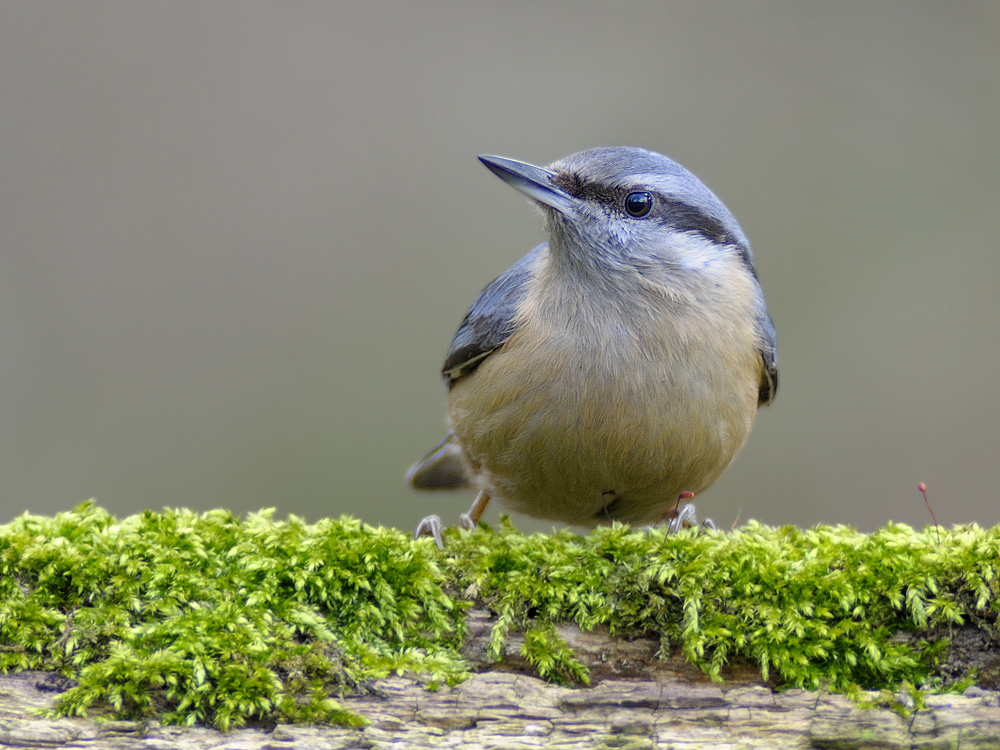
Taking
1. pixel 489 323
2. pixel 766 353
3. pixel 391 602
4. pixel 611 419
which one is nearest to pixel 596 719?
pixel 391 602

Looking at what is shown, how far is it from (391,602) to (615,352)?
1.32 metres

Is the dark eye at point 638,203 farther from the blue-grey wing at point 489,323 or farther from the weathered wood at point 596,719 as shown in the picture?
the weathered wood at point 596,719

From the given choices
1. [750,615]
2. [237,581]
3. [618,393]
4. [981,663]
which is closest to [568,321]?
[618,393]

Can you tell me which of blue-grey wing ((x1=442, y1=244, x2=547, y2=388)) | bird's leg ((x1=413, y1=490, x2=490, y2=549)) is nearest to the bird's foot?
bird's leg ((x1=413, y1=490, x2=490, y2=549))

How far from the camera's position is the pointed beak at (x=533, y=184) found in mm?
3715

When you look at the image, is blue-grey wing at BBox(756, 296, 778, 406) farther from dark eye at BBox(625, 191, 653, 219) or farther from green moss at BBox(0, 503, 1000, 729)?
green moss at BBox(0, 503, 1000, 729)

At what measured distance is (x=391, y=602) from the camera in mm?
2859

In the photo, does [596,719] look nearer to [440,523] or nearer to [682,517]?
[440,523]

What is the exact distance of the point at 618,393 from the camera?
135 inches

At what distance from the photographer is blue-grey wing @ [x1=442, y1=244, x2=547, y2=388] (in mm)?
3859

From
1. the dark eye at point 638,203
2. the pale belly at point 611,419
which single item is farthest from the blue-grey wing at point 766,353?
the dark eye at point 638,203

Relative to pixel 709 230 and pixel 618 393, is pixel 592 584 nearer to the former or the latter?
pixel 618 393

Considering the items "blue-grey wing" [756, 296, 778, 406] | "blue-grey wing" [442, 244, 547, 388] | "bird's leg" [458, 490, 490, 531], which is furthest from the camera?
"bird's leg" [458, 490, 490, 531]

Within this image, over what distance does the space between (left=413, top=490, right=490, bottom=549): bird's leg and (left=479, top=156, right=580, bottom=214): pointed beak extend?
137cm
